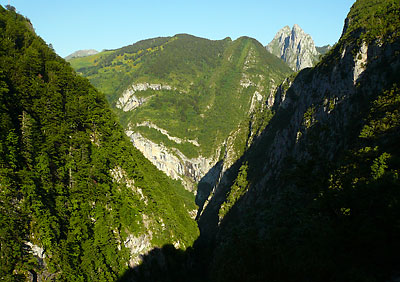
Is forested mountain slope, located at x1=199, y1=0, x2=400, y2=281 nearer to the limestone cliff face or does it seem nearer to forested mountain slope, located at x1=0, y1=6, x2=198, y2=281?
the limestone cliff face

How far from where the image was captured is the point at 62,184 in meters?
62.9

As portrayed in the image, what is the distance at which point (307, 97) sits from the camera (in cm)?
10125

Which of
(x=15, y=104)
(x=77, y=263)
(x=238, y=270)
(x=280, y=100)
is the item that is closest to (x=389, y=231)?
(x=238, y=270)

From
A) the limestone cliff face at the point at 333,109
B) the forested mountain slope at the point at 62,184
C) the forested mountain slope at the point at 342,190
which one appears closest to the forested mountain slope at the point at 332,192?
the forested mountain slope at the point at 342,190

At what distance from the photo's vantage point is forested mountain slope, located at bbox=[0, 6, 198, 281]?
49000mm

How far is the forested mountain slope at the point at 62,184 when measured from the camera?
49.0 meters

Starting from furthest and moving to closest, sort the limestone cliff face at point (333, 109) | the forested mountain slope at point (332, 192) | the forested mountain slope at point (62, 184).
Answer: the limestone cliff face at point (333, 109)
the forested mountain slope at point (62, 184)
the forested mountain slope at point (332, 192)

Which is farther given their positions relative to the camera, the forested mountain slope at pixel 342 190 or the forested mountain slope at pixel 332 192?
the forested mountain slope at pixel 332 192

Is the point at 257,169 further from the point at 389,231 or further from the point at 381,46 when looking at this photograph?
the point at 389,231

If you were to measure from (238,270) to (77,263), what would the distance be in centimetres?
4596

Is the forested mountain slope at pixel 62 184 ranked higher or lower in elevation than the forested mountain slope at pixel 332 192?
lower

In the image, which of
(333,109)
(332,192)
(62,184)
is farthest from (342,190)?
(62,184)

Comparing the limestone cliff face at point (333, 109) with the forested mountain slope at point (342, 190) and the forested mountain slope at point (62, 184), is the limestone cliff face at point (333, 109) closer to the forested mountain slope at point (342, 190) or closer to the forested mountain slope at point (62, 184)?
the forested mountain slope at point (342, 190)

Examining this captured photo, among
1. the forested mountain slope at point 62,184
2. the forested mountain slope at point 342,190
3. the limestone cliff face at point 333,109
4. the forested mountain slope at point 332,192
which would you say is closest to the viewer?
the forested mountain slope at point 342,190
